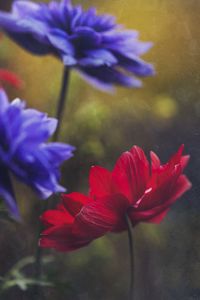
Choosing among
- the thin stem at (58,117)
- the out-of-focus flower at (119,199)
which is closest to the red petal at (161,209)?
the out-of-focus flower at (119,199)

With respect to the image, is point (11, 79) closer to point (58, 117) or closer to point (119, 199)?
point (58, 117)

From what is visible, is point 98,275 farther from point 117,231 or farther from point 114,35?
point 114,35

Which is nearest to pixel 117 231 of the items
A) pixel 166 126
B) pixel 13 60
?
pixel 166 126

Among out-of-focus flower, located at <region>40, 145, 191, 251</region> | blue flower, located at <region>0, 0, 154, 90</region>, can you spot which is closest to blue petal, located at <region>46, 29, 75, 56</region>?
blue flower, located at <region>0, 0, 154, 90</region>

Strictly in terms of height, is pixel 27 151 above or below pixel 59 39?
below

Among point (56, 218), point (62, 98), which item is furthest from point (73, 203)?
point (62, 98)

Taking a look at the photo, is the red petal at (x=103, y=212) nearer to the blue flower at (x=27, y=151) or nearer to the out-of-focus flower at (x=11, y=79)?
the blue flower at (x=27, y=151)
